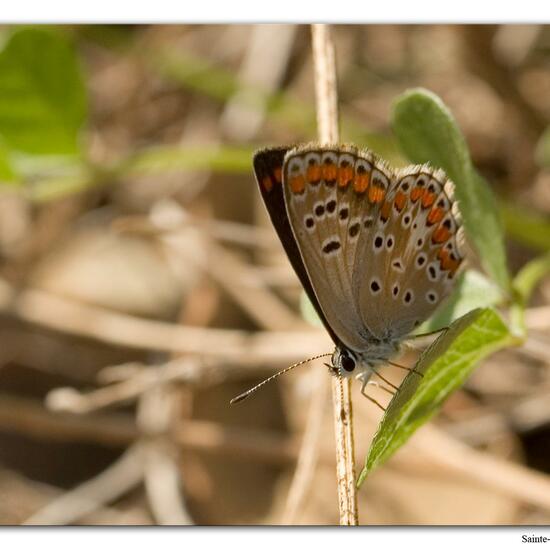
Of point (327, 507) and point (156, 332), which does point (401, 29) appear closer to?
point (156, 332)

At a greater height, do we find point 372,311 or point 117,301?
point 117,301

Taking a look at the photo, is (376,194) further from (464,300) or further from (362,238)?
(464,300)

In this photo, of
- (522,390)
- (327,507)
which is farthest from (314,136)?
(327,507)

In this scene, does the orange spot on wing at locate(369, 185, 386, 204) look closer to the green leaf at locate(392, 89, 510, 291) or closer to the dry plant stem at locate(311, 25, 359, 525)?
the green leaf at locate(392, 89, 510, 291)

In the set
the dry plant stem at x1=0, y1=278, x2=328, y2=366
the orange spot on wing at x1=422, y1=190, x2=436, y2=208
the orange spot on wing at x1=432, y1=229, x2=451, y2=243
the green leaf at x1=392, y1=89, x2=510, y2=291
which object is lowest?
the orange spot on wing at x1=432, y1=229, x2=451, y2=243

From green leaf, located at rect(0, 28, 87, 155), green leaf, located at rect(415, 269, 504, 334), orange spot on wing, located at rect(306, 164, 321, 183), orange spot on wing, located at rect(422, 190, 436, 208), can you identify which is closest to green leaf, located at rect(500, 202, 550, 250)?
green leaf, located at rect(415, 269, 504, 334)

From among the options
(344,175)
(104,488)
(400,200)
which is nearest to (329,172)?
(344,175)

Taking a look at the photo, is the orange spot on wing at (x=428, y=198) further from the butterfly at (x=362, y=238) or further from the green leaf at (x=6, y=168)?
the green leaf at (x=6, y=168)
